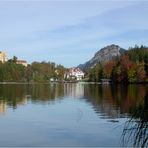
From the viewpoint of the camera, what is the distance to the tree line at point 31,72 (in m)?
160

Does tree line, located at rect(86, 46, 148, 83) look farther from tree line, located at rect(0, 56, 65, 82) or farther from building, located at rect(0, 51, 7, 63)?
building, located at rect(0, 51, 7, 63)

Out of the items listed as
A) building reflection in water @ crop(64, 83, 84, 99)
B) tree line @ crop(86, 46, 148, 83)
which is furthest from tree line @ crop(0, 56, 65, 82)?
building reflection in water @ crop(64, 83, 84, 99)

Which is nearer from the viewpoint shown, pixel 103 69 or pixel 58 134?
pixel 58 134

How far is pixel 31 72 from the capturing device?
171m

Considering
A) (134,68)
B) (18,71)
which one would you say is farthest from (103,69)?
(18,71)

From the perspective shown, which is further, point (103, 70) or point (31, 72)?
point (31, 72)

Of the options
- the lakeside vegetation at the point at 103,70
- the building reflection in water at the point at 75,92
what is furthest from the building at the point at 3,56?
the building reflection in water at the point at 75,92

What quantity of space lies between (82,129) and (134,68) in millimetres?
98106

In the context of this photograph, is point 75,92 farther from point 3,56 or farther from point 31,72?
point 3,56

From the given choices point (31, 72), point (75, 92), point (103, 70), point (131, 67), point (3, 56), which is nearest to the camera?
point (75, 92)

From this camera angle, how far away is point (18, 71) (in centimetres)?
16375

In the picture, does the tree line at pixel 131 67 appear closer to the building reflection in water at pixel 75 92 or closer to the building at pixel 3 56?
the building reflection in water at pixel 75 92

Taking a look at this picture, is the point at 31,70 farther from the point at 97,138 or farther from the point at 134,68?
the point at 97,138

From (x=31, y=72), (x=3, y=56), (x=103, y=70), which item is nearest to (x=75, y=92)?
(x=103, y=70)
